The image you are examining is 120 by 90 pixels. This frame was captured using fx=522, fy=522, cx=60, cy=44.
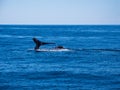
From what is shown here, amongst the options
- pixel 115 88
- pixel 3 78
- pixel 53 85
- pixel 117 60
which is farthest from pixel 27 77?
pixel 117 60

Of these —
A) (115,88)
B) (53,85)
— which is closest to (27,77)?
(53,85)

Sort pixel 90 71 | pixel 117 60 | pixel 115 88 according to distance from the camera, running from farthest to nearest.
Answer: pixel 117 60 → pixel 90 71 → pixel 115 88

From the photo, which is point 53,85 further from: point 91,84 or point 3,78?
point 3,78

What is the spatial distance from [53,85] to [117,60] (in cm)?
2085

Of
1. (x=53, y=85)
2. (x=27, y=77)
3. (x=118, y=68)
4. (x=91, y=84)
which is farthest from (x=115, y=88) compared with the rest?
(x=118, y=68)

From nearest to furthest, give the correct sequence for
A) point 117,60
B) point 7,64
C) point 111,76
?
point 111,76, point 7,64, point 117,60

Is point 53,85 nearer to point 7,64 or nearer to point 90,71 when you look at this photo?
point 90,71

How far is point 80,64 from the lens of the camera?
55531 millimetres

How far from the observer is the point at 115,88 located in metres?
39.0

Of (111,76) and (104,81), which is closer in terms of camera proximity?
(104,81)

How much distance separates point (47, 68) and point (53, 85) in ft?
36.6

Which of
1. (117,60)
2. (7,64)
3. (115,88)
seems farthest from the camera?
(117,60)

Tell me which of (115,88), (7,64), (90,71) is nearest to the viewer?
(115,88)

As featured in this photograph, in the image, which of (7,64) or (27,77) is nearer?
(27,77)
